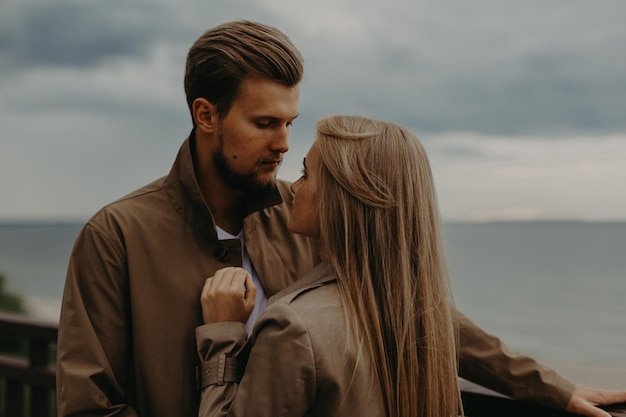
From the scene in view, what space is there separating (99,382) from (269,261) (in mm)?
552

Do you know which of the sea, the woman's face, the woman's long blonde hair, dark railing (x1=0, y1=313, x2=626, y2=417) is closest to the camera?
the woman's long blonde hair

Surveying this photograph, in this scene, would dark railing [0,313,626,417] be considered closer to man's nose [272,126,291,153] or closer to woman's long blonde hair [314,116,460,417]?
man's nose [272,126,291,153]

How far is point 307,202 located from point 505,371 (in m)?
0.70

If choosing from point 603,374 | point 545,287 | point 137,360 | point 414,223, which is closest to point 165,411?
point 137,360

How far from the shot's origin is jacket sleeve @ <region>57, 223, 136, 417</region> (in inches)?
68.0

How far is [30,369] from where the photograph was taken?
332cm

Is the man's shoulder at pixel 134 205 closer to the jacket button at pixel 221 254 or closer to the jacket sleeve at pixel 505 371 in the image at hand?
the jacket button at pixel 221 254

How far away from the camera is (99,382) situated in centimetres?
174

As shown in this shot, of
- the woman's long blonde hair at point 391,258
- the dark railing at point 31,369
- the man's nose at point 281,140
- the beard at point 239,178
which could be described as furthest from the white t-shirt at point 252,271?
the dark railing at point 31,369

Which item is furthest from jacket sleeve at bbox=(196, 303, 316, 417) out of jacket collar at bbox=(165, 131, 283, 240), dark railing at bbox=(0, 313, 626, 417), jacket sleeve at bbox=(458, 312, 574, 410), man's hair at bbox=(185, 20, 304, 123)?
dark railing at bbox=(0, 313, 626, 417)

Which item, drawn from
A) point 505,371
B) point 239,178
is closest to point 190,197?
point 239,178

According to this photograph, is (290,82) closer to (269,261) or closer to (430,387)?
(269,261)

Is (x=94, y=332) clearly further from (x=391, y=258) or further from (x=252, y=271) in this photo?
(x=391, y=258)

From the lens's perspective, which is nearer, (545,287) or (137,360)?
(137,360)
